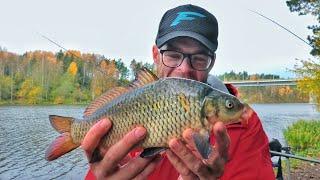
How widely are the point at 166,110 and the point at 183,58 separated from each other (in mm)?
924

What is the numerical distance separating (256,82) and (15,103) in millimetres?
43359

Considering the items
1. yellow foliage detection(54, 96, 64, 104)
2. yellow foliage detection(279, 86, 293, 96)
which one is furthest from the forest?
yellow foliage detection(279, 86, 293, 96)

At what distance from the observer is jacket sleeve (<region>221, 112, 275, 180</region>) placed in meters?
2.98

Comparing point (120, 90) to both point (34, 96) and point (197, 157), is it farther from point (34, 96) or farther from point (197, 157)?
point (34, 96)

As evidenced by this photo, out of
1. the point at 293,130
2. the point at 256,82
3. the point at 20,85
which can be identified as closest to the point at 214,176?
the point at 293,130

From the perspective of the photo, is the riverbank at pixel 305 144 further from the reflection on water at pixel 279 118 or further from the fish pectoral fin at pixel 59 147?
the fish pectoral fin at pixel 59 147

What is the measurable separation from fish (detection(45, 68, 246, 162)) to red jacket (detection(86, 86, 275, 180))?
2.55 feet

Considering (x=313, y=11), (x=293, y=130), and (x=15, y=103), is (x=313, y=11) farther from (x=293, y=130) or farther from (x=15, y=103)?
(x=15, y=103)

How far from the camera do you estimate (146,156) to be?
226 cm

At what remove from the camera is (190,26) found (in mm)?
3053

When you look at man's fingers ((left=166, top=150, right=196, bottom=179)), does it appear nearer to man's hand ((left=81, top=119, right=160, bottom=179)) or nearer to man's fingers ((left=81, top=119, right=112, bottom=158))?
man's hand ((left=81, top=119, right=160, bottom=179))

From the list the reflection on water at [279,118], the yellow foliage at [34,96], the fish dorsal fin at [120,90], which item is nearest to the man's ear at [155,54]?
the fish dorsal fin at [120,90]

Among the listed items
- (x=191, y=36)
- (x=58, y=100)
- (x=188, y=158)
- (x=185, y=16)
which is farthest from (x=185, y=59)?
(x=58, y=100)

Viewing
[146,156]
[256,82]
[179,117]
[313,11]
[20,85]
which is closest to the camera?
[179,117]
